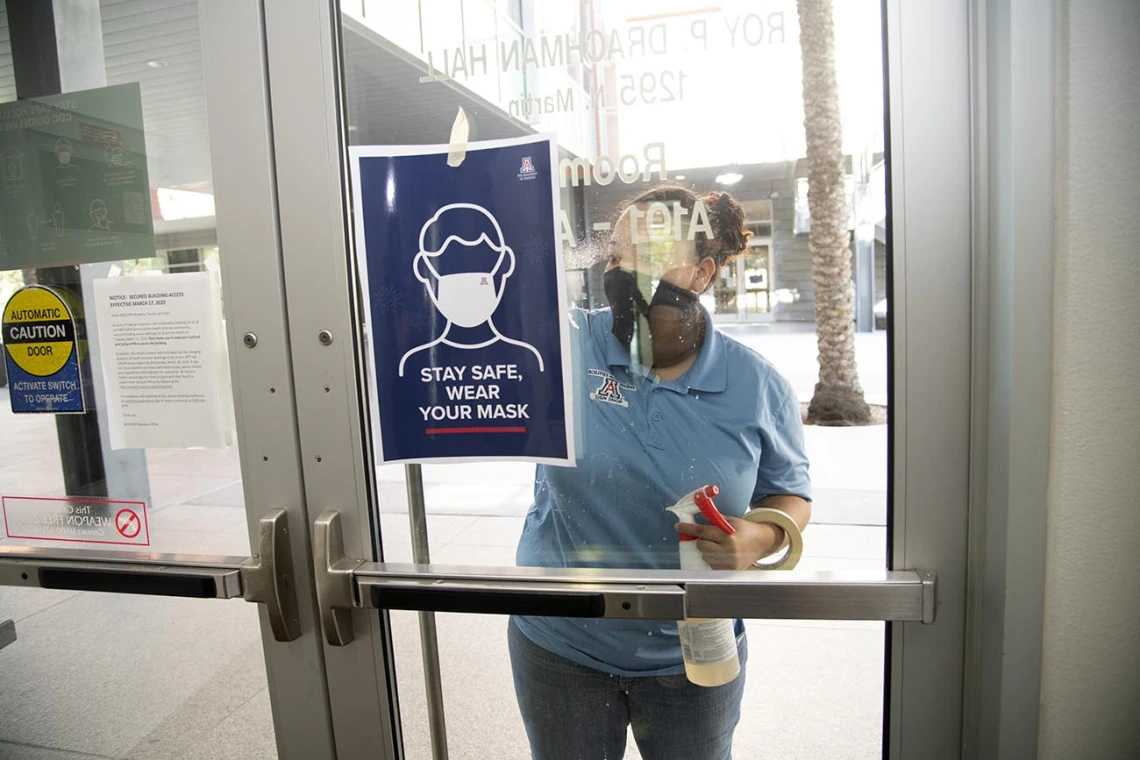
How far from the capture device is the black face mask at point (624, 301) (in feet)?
4.23

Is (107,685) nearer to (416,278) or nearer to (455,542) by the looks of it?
(455,542)

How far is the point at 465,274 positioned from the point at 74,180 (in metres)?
0.99

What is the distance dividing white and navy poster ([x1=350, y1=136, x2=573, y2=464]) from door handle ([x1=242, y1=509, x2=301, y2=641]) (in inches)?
11.0

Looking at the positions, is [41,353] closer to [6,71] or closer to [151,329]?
[151,329]

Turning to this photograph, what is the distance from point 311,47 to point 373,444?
82 centimetres

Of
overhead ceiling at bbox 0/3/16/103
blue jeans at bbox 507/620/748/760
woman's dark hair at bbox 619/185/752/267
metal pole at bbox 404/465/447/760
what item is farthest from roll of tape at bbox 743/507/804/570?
overhead ceiling at bbox 0/3/16/103

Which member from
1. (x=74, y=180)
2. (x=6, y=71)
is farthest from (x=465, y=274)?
(x=6, y=71)

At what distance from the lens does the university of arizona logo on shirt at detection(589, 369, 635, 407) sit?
1.32 metres

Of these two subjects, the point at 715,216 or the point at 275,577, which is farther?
the point at 275,577

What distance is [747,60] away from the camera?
3.94 ft

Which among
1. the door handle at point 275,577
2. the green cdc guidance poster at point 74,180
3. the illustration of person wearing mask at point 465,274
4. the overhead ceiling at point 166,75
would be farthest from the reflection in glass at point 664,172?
the green cdc guidance poster at point 74,180

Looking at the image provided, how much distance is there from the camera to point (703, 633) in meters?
1.33

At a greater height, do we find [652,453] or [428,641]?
[652,453]

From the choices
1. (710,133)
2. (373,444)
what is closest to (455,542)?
(373,444)
